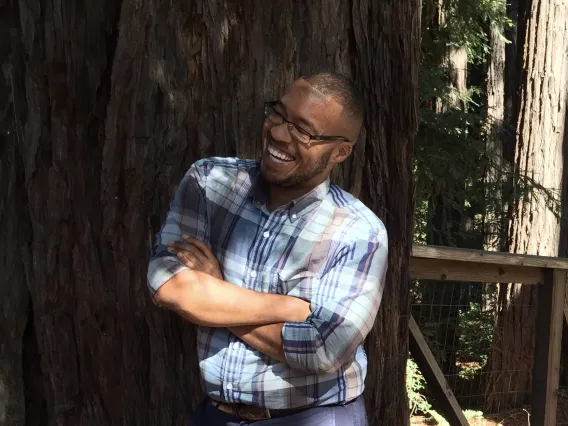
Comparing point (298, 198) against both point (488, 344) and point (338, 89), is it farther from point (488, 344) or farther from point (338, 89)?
point (488, 344)

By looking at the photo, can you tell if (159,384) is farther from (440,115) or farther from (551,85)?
(551,85)

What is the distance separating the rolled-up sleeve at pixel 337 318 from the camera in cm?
194

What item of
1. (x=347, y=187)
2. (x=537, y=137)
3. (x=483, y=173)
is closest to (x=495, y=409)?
(x=483, y=173)

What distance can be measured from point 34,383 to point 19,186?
772 mm

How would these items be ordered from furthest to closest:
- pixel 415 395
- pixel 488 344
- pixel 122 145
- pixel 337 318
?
pixel 488 344, pixel 415 395, pixel 122 145, pixel 337 318

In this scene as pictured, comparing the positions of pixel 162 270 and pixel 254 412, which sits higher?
pixel 162 270

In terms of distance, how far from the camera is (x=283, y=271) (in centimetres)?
208

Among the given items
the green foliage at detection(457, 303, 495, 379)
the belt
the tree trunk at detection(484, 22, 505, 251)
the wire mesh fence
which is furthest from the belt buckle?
the green foliage at detection(457, 303, 495, 379)

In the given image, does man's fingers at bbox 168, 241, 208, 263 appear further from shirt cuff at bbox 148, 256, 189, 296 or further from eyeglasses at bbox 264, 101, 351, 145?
eyeglasses at bbox 264, 101, 351, 145

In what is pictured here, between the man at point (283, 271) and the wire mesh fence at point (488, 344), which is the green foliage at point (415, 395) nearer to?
the wire mesh fence at point (488, 344)

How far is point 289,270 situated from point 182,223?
1.21 ft

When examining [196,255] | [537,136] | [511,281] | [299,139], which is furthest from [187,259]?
[537,136]

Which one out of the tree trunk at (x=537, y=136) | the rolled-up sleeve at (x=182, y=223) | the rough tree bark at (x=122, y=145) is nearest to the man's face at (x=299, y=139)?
the rolled-up sleeve at (x=182, y=223)

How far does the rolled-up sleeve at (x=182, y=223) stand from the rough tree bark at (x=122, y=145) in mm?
391
